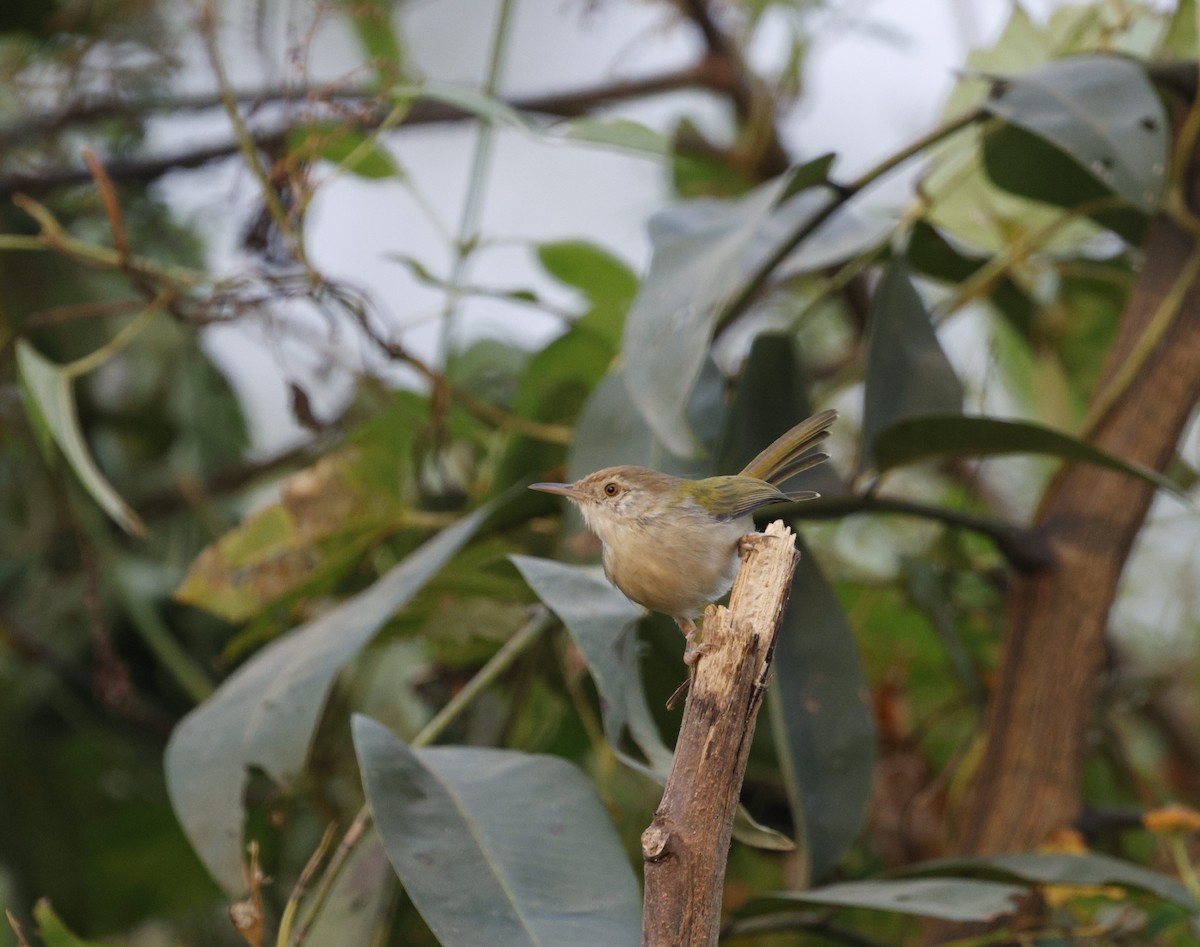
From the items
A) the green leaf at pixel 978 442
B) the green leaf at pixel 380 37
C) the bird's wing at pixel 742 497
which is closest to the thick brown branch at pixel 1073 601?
the green leaf at pixel 978 442

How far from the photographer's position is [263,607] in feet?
4.85

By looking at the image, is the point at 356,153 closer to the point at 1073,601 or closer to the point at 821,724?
the point at 821,724

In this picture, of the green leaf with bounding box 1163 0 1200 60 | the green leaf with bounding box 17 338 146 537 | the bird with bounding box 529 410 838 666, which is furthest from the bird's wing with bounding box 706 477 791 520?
the green leaf with bounding box 1163 0 1200 60

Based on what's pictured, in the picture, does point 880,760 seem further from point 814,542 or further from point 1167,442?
point 1167,442

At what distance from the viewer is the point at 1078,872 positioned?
104cm

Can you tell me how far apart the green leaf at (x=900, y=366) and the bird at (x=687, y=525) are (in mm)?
259

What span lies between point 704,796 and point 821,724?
20.2 inches

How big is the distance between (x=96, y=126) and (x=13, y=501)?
699mm

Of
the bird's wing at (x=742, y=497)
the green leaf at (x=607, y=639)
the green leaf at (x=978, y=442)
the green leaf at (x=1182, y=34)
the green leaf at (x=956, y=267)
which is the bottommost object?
the green leaf at (x=607, y=639)

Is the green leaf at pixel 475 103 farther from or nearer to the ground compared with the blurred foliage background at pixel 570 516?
farther from the ground

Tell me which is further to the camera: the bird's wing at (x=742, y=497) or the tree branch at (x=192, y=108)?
the tree branch at (x=192, y=108)

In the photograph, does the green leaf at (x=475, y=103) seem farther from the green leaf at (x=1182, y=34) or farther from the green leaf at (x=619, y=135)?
the green leaf at (x=1182, y=34)

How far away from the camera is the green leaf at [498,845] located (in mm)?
850

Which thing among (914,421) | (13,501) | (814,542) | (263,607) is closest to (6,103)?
(13,501)
